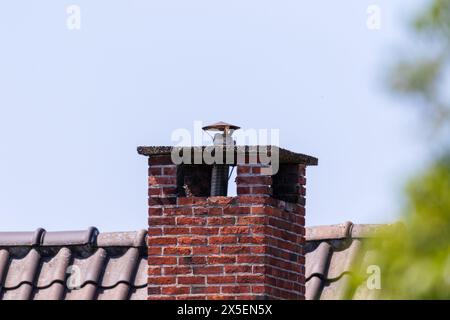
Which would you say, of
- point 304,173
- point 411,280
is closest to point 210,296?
point 304,173

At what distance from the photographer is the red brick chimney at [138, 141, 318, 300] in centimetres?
743

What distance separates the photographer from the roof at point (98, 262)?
9219 mm

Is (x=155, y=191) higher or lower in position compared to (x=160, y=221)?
higher

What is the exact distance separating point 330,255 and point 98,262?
86.0 inches

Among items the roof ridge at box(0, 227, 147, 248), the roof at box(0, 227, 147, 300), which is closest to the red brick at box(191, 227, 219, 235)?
the roof at box(0, 227, 147, 300)

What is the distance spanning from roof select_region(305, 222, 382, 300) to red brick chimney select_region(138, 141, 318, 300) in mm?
1140

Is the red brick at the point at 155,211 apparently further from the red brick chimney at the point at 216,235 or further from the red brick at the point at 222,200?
the red brick at the point at 222,200

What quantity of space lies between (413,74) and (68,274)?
323 inches

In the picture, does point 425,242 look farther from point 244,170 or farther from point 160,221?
point 160,221

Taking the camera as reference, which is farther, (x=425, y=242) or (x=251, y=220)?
(x=251, y=220)

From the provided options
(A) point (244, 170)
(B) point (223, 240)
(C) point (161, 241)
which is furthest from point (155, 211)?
(A) point (244, 170)

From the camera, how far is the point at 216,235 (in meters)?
7.50

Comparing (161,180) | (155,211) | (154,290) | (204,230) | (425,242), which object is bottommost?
(154,290)

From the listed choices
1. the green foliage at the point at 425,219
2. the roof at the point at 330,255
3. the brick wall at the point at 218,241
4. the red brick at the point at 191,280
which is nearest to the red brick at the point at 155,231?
the brick wall at the point at 218,241
